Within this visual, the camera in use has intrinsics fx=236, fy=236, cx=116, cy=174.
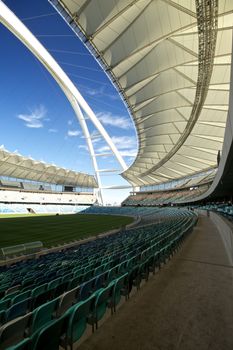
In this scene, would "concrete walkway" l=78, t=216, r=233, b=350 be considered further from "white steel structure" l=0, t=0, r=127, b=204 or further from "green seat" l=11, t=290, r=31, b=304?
"white steel structure" l=0, t=0, r=127, b=204

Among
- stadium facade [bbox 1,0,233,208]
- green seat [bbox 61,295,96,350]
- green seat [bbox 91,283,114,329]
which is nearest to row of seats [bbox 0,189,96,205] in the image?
stadium facade [bbox 1,0,233,208]

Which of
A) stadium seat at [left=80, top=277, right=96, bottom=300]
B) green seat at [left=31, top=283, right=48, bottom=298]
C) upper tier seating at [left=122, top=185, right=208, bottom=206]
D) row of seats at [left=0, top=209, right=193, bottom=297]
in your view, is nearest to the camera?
stadium seat at [left=80, top=277, right=96, bottom=300]

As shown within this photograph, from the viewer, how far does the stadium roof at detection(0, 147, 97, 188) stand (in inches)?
2498

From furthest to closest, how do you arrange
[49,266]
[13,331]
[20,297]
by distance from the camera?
[49,266] → [20,297] → [13,331]

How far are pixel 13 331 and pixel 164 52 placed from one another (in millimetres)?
20776

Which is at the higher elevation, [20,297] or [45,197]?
[45,197]

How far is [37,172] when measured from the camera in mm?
77250

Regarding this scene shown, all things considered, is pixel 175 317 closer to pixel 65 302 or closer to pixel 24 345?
pixel 65 302

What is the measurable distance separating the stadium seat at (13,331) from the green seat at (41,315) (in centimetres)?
10

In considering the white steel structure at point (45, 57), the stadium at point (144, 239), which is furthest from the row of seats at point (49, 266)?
the white steel structure at point (45, 57)

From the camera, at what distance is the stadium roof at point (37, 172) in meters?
63.4

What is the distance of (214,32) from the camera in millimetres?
14711

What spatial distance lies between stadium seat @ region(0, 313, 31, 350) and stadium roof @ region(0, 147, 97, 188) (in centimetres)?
5534

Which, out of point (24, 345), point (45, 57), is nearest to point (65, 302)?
point (24, 345)
